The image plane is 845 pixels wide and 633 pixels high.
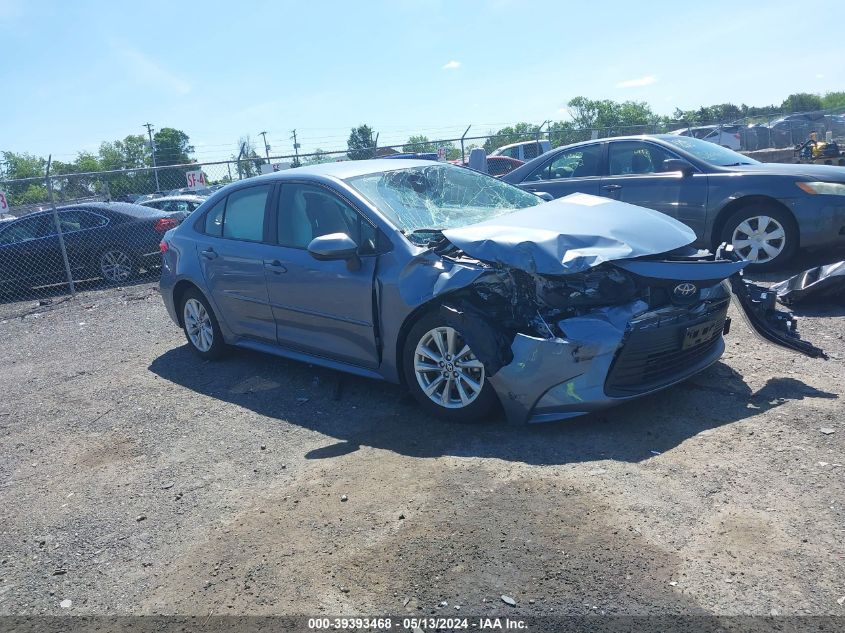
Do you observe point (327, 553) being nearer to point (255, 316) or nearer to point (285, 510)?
point (285, 510)

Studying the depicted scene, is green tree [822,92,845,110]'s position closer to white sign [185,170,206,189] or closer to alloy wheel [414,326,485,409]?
white sign [185,170,206,189]

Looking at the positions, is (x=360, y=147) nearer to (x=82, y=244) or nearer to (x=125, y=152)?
(x=82, y=244)

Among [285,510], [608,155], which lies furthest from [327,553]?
[608,155]

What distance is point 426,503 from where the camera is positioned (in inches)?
144

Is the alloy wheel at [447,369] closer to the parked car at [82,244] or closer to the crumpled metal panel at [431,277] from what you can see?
the crumpled metal panel at [431,277]

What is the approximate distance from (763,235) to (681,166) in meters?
1.17

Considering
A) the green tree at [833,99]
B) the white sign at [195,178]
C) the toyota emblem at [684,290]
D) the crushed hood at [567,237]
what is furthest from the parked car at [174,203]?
the green tree at [833,99]

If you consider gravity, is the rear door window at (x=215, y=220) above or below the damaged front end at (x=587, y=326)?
above

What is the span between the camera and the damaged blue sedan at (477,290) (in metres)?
4.26

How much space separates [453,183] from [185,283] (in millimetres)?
2702

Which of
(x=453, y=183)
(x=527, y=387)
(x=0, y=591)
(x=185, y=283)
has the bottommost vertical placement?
(x=0, y=591)

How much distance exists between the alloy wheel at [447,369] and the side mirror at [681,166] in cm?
488

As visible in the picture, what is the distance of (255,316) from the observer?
5.96 m

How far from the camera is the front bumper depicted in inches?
164
